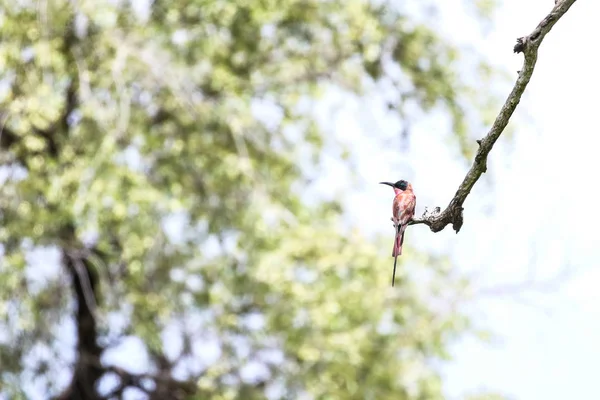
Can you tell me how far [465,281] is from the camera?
10.6 meters

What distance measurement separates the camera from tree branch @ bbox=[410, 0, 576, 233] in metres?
1.53

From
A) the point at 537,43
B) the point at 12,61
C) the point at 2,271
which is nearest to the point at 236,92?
the point at 12,61

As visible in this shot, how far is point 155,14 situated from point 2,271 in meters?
3.16

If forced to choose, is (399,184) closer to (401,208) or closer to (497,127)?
(401,208)

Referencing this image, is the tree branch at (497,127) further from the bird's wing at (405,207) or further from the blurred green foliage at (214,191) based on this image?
the blurred green foliage at (214,191)

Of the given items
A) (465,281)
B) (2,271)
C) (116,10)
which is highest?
(116,10)

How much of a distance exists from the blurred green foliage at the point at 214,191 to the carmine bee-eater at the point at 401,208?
22.3 feet

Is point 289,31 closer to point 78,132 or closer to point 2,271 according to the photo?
point 78,132

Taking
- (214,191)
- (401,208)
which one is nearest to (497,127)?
(401,208)

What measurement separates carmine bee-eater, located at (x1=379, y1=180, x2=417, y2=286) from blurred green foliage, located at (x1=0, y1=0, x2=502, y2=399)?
6.81 metres

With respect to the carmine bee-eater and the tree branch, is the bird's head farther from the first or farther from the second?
the tree branch

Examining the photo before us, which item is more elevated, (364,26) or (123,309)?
(364,26)

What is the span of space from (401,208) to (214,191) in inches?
316

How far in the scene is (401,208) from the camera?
166cm
